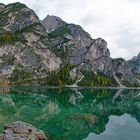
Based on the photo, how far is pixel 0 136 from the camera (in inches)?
1663

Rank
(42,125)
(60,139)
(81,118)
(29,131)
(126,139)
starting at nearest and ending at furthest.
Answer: (29,131) → (60,139) → (126,139) → (42,125) → (81,118)

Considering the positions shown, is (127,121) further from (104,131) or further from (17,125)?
(17,125)

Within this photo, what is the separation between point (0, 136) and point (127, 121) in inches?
1848

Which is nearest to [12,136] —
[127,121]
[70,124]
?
[70,124]

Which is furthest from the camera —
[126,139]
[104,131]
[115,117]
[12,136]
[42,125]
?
[115,117]

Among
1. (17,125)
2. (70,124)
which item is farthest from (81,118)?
(17,125)

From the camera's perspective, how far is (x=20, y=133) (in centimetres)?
4438

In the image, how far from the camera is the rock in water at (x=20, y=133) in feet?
136

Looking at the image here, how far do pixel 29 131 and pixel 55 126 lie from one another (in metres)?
21.5

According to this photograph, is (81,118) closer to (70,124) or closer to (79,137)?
(70,124)

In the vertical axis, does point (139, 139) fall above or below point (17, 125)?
below

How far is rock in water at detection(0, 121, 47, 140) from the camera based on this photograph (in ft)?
136

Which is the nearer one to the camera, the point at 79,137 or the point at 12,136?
the point at 12,136

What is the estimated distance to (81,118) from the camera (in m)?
80.6
